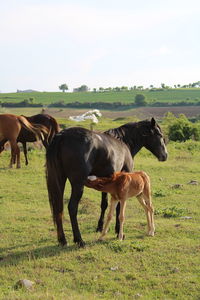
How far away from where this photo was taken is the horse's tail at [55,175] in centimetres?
669

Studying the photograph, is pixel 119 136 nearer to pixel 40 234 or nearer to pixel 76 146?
pixel 76 146

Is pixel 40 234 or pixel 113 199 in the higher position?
pixel 113 199

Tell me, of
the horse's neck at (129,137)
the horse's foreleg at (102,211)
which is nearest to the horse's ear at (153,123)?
the horse's neck at (129,137)

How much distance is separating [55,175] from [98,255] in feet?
4.78

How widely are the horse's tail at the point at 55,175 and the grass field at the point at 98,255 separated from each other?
0.72 meters

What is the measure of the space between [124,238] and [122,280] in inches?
72.8

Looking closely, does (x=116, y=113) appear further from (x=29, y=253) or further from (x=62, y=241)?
(x=29, y=253)

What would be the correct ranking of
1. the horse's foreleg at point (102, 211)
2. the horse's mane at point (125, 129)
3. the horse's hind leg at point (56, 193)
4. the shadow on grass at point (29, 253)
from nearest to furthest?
the shadow on grass at point (29, 253), the horse's hind leg at point (56, 193), the horse's foreleg at point (102, 211), the horse's mane at point (125, 129)

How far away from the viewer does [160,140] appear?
27.8 feet

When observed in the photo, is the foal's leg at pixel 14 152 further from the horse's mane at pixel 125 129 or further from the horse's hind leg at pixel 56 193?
the horse's hind leg at pixel 56 193

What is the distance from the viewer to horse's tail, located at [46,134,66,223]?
6691 mm

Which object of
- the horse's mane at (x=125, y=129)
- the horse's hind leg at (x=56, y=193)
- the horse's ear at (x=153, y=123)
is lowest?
the horse's hind leg at (x=56, y=193)

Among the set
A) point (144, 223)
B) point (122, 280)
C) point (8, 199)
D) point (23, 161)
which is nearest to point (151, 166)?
point (23, 161)

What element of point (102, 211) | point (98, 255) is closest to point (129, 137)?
point (102, 211)
